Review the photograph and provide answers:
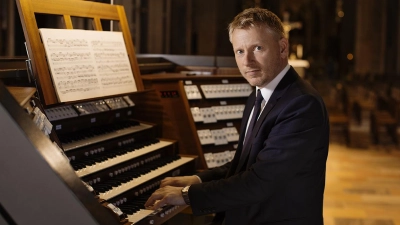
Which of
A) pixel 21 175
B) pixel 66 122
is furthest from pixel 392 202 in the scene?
pixel 21 175

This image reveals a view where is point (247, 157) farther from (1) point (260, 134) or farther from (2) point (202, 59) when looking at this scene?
(2) point (202, 59)

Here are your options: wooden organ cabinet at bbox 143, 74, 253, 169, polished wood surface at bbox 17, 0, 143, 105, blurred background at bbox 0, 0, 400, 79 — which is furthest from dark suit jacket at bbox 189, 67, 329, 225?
wooden organ cabinet at bbox 143, 74, 253, 169

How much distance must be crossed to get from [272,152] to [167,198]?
0.45m

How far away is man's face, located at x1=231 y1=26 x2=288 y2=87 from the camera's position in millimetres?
2398

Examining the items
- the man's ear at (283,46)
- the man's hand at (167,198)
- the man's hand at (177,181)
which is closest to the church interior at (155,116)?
the man's hand at (167,198)

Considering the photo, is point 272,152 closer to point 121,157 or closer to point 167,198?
point 167,198

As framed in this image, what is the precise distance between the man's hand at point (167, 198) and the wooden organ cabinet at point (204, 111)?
173cm

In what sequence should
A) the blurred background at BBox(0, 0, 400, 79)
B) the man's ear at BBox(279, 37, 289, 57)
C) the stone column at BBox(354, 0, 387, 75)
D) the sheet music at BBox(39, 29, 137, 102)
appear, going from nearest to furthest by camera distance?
the man's ear at BBox(279, 37, 289, 57)
the sheet music at BBox(39, 29, 137, 102)
the blurred background at BBox(0, 0, 400, 79)
the stone column at BBox(354, 0, 387, 75)

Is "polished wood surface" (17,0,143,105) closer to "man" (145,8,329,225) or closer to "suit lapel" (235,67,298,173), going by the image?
"man" (145,8,329,225)

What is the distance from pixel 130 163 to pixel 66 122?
1.47 ft

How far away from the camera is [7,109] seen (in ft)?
5.26

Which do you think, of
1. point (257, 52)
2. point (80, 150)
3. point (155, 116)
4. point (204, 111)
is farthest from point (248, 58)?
point (204, 111)

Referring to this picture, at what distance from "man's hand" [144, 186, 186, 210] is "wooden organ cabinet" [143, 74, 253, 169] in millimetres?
1727

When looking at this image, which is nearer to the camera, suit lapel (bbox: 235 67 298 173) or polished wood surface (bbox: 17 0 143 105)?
suit lapel (bbox: 235 67 298 173)
